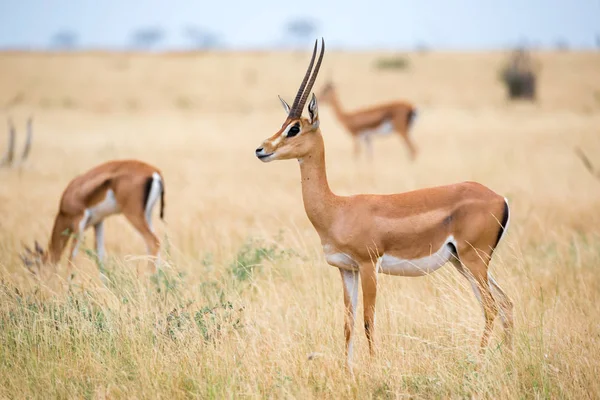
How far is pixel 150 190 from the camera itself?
723 centimetres

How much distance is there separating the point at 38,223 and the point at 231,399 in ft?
18.9

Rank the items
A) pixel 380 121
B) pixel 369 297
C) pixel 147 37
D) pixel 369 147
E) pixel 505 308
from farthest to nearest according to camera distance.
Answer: pixel 147 37 → pixel 380 121 → pixel 369 147 → pixel 505 308 → pixel 369 297

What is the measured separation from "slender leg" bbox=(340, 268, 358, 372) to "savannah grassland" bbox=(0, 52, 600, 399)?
138 mm

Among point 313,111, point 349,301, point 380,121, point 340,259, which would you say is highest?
point 313,111

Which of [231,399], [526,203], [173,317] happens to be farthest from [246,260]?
[526,203]

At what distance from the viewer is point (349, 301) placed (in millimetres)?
4477

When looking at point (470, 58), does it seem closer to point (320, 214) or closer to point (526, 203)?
point (526, 203)

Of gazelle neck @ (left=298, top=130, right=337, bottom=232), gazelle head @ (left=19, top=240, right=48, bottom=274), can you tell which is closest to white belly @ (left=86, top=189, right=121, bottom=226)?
gazelle head @ (left=19, top=240, right=48, bottom=274)

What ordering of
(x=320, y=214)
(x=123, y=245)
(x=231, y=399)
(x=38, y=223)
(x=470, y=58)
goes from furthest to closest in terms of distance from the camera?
(x=470, y=58)
(x=38, y=223)
(x=123, y=245)
(x=320, y=214)
(x=231, y=399)

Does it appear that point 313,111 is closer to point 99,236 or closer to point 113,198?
point 113,198

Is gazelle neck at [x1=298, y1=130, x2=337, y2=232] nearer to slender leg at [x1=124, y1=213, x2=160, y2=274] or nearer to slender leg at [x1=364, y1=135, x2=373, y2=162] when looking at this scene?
slender leg at [x1=124, y1=213, x2=160, y2=274]

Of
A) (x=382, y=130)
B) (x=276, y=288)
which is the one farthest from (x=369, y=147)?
(x=276, y=288)

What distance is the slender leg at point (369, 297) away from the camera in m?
4.29

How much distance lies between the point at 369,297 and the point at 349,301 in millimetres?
223
